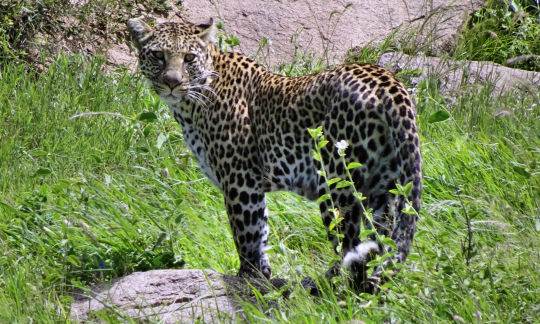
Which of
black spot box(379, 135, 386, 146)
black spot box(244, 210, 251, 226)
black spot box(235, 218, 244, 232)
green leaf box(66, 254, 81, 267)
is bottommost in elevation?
green leaf box(66, 254, 81, 267)

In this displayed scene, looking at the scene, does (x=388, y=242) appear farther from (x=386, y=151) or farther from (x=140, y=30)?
(x=140, y=30)

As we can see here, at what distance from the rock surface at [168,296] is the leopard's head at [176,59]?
4.19 feet

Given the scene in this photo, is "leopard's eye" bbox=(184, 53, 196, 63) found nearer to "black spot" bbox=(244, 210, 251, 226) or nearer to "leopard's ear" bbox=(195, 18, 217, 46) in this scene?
"leopard's ear" bbox=(195, 18, 217, 46)

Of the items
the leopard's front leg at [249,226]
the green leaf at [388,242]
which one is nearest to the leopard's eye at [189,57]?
the leopard's front leg at [249,226]

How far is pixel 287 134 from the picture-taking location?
18.5ft

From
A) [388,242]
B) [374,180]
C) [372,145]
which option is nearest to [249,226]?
[374,180]

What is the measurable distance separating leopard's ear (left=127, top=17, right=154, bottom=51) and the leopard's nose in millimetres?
409

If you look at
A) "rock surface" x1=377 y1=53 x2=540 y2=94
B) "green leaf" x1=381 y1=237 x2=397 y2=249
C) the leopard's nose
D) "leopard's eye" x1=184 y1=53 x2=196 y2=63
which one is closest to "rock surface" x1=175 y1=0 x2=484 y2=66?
"rock surface" x1=377 y1=53 x2=540 y2=94

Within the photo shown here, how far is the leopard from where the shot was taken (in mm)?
4949

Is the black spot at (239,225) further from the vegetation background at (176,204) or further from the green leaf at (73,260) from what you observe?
the green leaf at (73,260)

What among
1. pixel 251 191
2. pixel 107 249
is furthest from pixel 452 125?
pixel 107 249

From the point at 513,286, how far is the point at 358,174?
1146 millimetres

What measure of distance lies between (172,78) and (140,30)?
1.74 feet

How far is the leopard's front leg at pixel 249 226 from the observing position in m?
5.77
